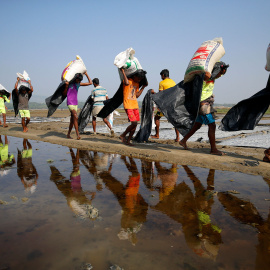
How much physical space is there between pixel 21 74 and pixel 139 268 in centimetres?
842

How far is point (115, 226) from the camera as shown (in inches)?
77.6

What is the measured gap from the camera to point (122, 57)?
5.45 metres

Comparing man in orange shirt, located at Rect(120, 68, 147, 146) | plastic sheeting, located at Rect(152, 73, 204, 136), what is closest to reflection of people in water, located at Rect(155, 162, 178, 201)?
plastic sheeting, located at Rect(152, 73, 204, 136)

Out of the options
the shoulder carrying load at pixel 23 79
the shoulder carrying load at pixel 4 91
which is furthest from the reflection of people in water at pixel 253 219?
the shoulder carrying load at pixel 4 91

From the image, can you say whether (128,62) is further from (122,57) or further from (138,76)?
(138,76)

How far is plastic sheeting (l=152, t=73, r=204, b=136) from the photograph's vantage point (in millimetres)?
4777

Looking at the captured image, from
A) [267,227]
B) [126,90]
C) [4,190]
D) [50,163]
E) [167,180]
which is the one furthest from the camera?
[126,90]

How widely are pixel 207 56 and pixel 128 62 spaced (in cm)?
179

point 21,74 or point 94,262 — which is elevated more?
point 21,74

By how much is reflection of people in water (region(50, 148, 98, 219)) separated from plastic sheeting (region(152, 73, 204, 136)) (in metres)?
2.01

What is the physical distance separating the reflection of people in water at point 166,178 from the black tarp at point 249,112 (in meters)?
1.52

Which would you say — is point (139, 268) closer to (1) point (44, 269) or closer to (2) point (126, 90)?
(1) point (44, 269)

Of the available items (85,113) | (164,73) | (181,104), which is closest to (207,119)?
(181,104)

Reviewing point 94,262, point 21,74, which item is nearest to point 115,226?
point 94,262
